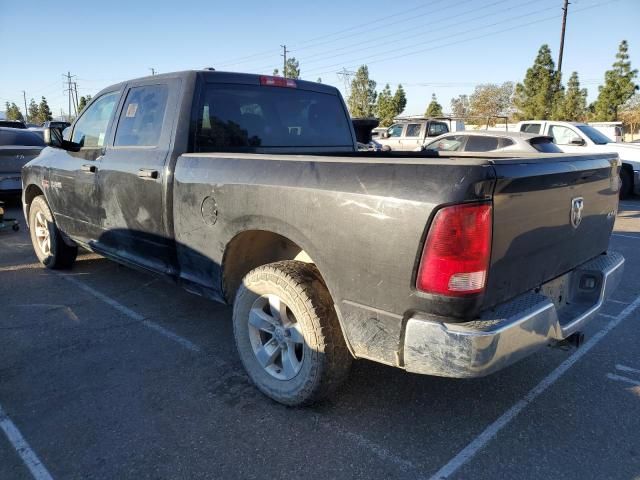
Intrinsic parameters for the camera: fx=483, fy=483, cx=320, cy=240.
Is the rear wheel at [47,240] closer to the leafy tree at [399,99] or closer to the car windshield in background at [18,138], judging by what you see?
the car windshield in background at [18,138]

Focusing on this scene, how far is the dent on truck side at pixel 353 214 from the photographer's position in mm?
2080

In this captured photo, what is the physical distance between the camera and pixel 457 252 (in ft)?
6.70

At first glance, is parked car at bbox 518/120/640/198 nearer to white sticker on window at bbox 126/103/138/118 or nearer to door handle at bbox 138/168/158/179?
white sticker on window at bbox 126/103/138/118

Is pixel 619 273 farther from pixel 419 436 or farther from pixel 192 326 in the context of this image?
pixel 192 326

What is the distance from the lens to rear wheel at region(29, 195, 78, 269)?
212 inches

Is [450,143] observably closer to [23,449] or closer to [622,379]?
[622,379]

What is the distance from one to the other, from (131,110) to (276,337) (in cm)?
243

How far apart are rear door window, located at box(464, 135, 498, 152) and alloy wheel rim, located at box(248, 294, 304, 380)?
8.09m

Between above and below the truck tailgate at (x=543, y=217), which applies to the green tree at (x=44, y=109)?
above

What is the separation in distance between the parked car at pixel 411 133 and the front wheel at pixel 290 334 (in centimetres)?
1462

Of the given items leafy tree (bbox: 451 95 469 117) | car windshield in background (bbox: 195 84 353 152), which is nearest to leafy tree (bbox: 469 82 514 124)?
leafy tree (bbox: 451 95 469 117)

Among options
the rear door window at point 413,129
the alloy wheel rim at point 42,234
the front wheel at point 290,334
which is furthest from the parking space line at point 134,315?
the rear door window at point 413,129

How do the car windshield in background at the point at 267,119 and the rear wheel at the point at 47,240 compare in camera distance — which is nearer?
the car windshield in background at the point at 267,119

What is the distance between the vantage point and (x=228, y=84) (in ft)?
12.2
